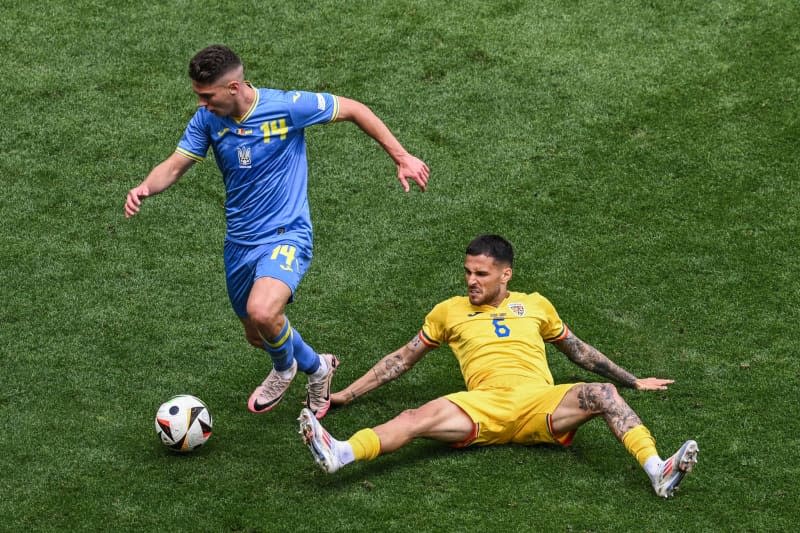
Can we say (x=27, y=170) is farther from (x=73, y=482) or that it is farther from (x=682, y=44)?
(x=682, y=44)

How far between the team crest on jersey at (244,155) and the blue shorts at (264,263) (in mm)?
549

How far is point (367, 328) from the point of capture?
1016 centimetres

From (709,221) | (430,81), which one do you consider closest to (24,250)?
(430,81)

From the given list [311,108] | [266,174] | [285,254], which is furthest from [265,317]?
[311,108]

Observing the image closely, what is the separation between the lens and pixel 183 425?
27.2 ft

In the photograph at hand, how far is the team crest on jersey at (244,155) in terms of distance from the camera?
8.45 metres

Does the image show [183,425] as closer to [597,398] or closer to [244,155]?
[244,155]

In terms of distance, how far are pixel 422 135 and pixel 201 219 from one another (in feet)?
8.18

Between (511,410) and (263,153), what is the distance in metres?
2.45

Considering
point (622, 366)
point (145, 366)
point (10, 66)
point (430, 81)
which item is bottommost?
point (622, 366)

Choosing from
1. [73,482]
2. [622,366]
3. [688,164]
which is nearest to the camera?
[73,482]

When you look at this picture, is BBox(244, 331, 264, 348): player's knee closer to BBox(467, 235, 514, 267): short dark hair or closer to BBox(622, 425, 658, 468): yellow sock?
BBox(467, 235, 514, 267): short dark hair

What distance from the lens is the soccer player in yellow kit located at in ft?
25.3

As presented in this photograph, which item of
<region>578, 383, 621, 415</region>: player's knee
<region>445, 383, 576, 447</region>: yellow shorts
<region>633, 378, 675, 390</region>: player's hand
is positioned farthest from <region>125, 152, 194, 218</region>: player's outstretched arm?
<region>633, 378, 675, 390</region>: player's hand
